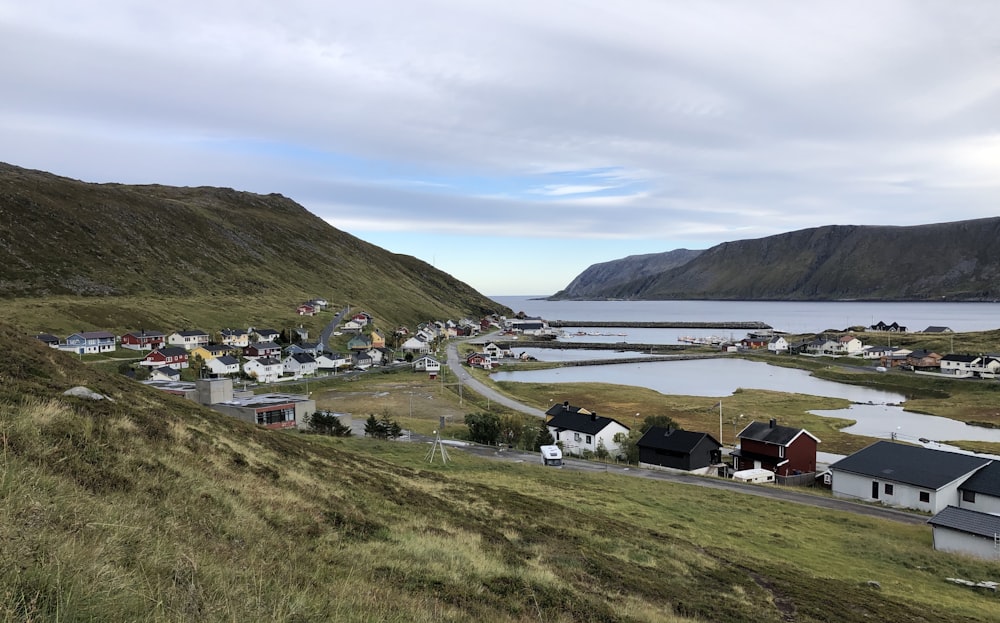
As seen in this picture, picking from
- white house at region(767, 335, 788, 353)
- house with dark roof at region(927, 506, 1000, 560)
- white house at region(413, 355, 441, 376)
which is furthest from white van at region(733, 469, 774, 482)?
white house at region(767, 335, 788, 353)

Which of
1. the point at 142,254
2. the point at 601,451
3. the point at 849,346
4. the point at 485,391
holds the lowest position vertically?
the point at 601,451

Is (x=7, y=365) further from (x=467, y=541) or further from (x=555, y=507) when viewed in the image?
(x=555, y=507)

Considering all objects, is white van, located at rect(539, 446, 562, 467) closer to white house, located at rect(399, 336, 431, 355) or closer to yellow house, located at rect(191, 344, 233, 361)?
yellow house, located at rect(191, 344, 233, 361)

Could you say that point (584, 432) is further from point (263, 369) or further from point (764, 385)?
point (764, 385)

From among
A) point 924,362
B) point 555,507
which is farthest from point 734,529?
point 924,362

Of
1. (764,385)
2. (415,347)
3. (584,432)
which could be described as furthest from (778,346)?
(584,432)

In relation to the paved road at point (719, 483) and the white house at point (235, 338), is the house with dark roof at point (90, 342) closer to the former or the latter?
the white house at point (235, 338)
